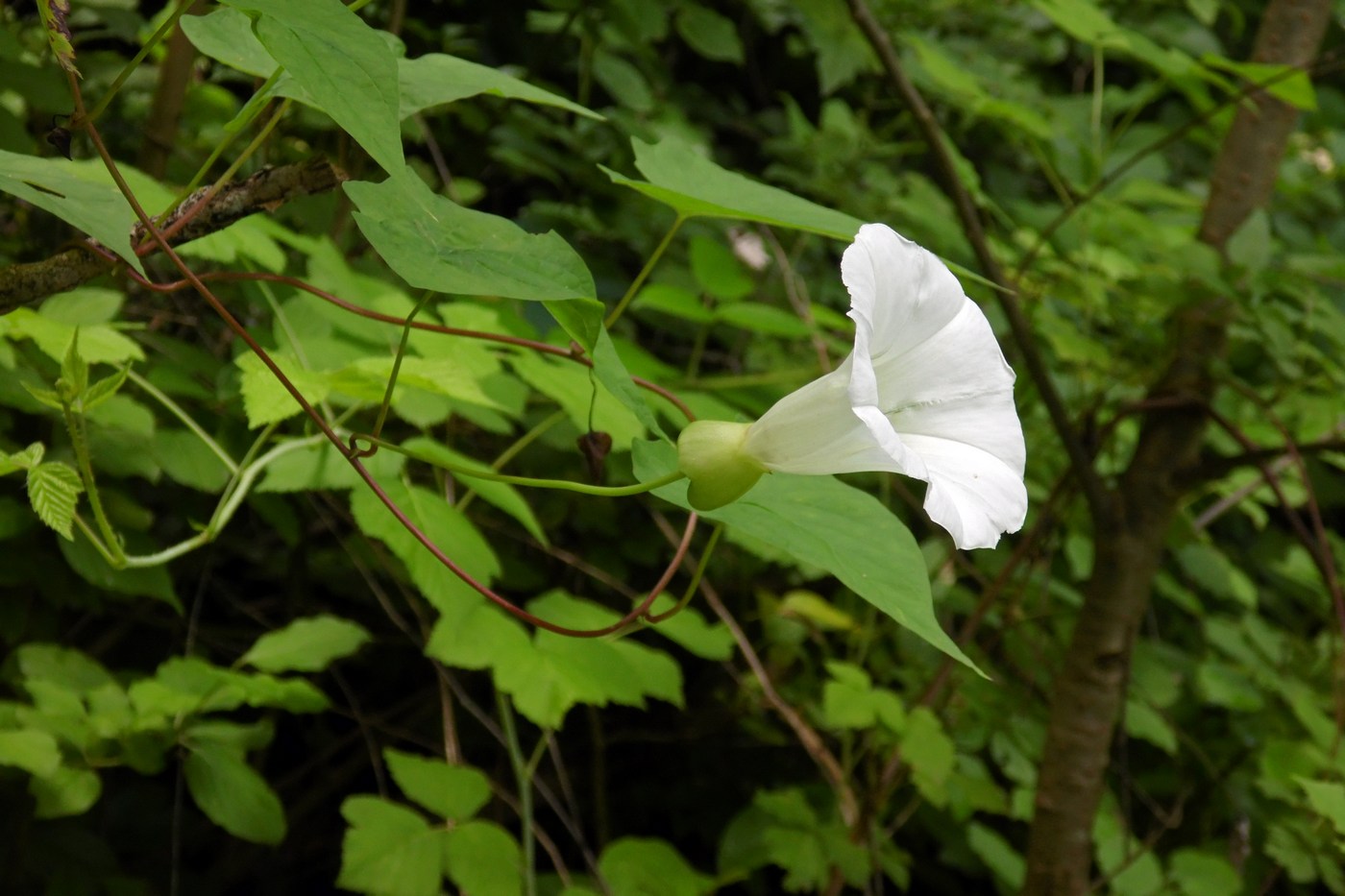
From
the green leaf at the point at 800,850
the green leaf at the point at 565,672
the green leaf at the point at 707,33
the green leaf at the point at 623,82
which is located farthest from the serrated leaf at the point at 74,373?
the green leaf at the point at 707,33

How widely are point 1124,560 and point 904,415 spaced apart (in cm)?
69

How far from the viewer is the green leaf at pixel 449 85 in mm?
562

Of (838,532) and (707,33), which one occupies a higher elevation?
(838,532)

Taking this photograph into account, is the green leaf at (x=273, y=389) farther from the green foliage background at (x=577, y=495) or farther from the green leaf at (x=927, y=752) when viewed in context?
the green leaf at (x=927, y=752)

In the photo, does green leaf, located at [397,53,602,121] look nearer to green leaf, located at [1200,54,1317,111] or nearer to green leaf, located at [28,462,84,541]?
green leaf, located at [28,462,84,541]

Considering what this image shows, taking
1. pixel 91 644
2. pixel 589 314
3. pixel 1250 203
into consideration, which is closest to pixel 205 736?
pixel 91 644

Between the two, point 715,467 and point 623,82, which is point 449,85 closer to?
point 715,467

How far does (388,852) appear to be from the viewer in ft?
3.16

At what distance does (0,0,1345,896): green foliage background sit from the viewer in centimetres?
63

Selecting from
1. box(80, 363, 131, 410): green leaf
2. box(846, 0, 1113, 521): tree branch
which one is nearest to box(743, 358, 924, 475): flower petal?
box(80, 363, 131, 410): green leaf

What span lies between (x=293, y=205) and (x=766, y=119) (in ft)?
3.61

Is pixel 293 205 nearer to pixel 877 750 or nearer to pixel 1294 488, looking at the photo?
pixel 877 750

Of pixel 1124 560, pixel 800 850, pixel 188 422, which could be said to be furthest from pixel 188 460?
pixel 1124 560

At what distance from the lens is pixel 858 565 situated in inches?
19.3
